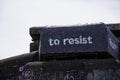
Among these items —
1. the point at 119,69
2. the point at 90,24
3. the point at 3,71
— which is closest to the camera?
the point at 119,69

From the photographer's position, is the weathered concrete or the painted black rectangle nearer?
the weathered concrete

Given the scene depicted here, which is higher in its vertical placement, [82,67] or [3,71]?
[82,67]

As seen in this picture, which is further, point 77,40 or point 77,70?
point 77,40

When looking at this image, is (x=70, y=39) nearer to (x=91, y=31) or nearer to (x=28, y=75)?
(x=91, y=31)

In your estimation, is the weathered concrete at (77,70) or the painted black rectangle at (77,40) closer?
the weathered concrete at (77,70)

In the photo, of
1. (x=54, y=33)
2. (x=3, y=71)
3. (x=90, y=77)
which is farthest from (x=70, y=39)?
(x=3, y=71)

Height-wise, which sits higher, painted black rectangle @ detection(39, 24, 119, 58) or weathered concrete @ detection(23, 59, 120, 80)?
painted black rectangle @ detection(39, 24, 119, 58)

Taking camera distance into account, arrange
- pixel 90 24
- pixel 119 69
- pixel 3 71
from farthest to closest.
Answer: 1. pixel 3 71
2. pixel 90 24
3. pixel 119 69

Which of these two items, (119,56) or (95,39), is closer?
(95,39)

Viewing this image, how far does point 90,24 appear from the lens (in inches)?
854

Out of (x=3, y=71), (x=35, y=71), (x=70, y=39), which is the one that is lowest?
(x=3, y=71)

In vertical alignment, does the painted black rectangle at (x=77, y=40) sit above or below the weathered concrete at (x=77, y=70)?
above

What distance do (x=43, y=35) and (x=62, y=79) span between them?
10.3 ft

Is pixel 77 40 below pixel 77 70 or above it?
above
